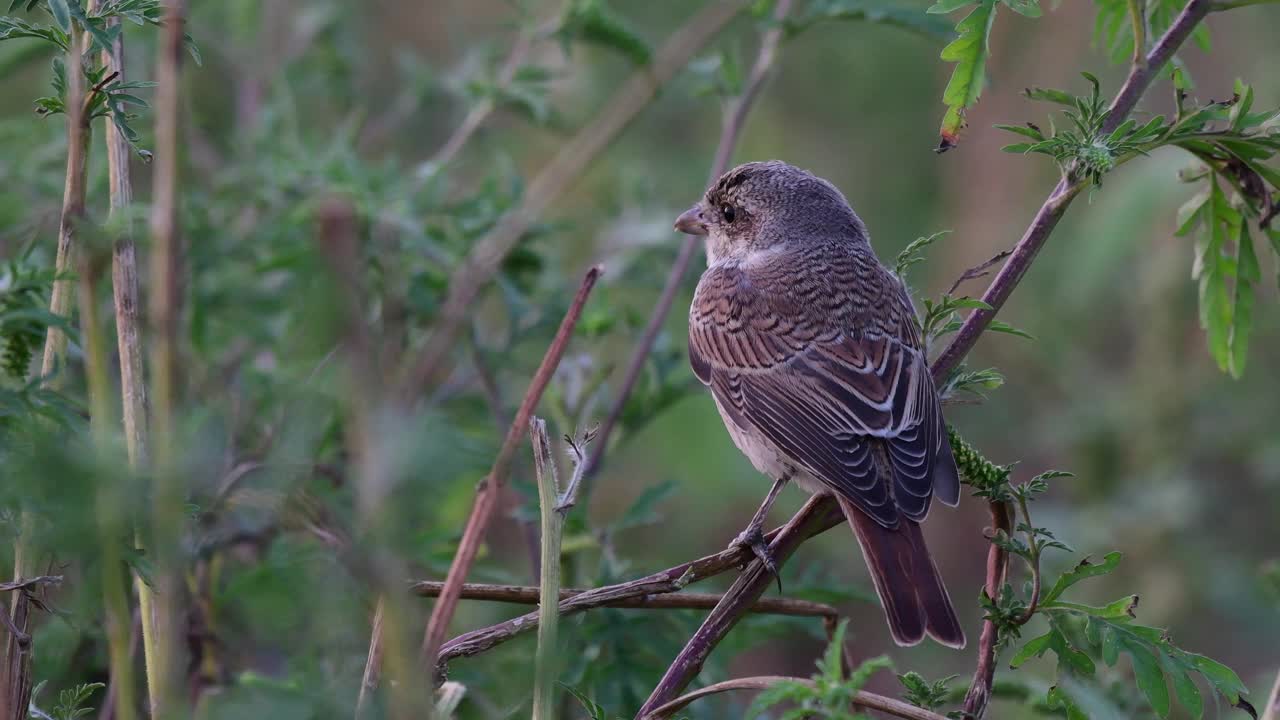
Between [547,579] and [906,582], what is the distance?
1.30 m

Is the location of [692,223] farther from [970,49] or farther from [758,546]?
[970,49]

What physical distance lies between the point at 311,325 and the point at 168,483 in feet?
1.84

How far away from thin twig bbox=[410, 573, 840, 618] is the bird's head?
187 centimetres

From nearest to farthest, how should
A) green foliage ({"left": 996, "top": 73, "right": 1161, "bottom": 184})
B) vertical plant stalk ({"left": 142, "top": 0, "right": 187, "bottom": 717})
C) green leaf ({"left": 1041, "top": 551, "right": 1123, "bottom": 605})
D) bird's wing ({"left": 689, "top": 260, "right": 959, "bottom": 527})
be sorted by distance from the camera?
vertical plant stalk ({"left": 142, "top": 0, "right": 187, "bottom": 717}), green leaf ({"left": 1041, "top": 551, "right": 1123, "bottom": 605}), green foliage ({"left": 996, "top": 73, "right": 1161, "bottom": 184}), bird's wing ({"left": 689, "top": 260, "right": 959, "bottom": 527})

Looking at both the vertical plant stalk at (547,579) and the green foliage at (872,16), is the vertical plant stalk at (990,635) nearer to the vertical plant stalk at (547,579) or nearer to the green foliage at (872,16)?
the vertical plant stalk at (547,579)

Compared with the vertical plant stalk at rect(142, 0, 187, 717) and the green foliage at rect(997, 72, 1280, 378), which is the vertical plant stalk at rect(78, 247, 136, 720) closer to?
the vertical plant stalk at rect(142, 0, 187, 717)

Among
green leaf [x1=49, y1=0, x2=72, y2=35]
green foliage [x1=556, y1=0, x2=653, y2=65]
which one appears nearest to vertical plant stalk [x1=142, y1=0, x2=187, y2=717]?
green leaf [x1=49, y1=0, x2=72, y2=35]

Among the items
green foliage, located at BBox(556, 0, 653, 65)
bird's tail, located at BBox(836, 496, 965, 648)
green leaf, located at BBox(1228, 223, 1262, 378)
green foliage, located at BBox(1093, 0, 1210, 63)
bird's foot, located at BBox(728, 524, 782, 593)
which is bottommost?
bird's tail, located at BBox(836, 496, 965, 648)

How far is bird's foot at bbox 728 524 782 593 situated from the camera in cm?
Answer: 229

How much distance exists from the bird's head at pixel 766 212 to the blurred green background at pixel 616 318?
7.9 inches

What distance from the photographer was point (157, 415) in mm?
1459

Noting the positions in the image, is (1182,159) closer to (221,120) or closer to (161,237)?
(221,120)

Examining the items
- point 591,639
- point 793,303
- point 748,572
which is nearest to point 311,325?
point 748,572

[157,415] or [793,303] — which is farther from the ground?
[157,415]
